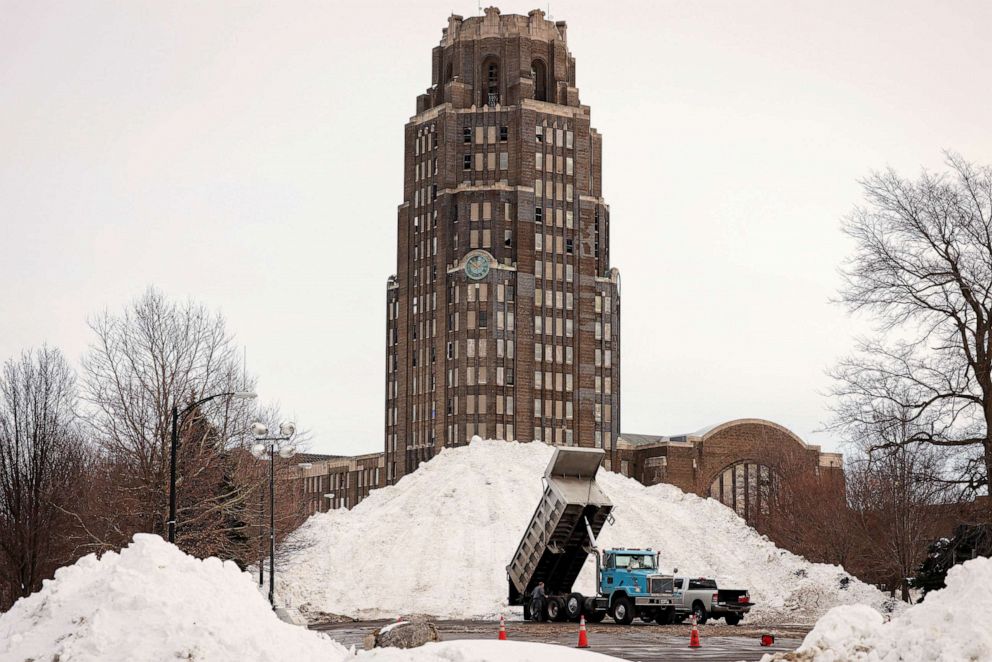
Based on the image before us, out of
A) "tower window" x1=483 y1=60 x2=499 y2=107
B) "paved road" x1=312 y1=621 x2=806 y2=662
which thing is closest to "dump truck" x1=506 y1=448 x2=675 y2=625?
"paved road" x1=312 y1=621 x2=806 y2=662

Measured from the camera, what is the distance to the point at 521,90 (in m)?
112

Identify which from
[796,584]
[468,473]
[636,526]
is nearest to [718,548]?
[636,526]

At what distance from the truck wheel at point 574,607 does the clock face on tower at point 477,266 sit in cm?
6479

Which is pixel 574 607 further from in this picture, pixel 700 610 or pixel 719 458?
pixel 719 458

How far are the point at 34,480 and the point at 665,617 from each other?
1086 inches

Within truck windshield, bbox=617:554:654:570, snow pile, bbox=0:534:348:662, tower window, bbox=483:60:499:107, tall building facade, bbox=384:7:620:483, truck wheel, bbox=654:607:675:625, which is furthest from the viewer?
tower window, bbox=483:60:499:107

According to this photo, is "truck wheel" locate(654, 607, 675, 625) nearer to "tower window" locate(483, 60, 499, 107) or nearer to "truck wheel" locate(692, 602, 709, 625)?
"truck wheel" locate(692, 602, 709, 625)

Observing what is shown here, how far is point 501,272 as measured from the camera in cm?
10769

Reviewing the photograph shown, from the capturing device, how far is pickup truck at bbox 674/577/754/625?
43.6m

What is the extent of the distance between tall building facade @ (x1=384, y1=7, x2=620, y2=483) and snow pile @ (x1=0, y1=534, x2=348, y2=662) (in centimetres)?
8509

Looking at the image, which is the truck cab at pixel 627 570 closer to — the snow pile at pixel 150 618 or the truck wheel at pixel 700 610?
the truck wheel at pixel 700 610

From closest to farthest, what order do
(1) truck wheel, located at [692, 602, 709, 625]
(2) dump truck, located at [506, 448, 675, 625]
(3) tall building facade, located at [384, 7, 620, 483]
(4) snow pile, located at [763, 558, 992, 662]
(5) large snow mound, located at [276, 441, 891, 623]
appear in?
(4) snow pile, located at [763, 558, 992, 662] → (2) dump truck, located at [506, 448, 675, 625] → (1) truck wheel, located at [692, 602, 709, 625] → (5) large snow mound, located at [276, 441, 891, 623] → (3) tall building facade, located at [384, 7, 620, 483]

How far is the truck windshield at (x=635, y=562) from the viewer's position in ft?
144

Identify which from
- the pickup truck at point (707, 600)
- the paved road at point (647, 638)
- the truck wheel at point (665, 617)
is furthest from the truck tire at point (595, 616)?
the pickup truck at point (707, 600)
